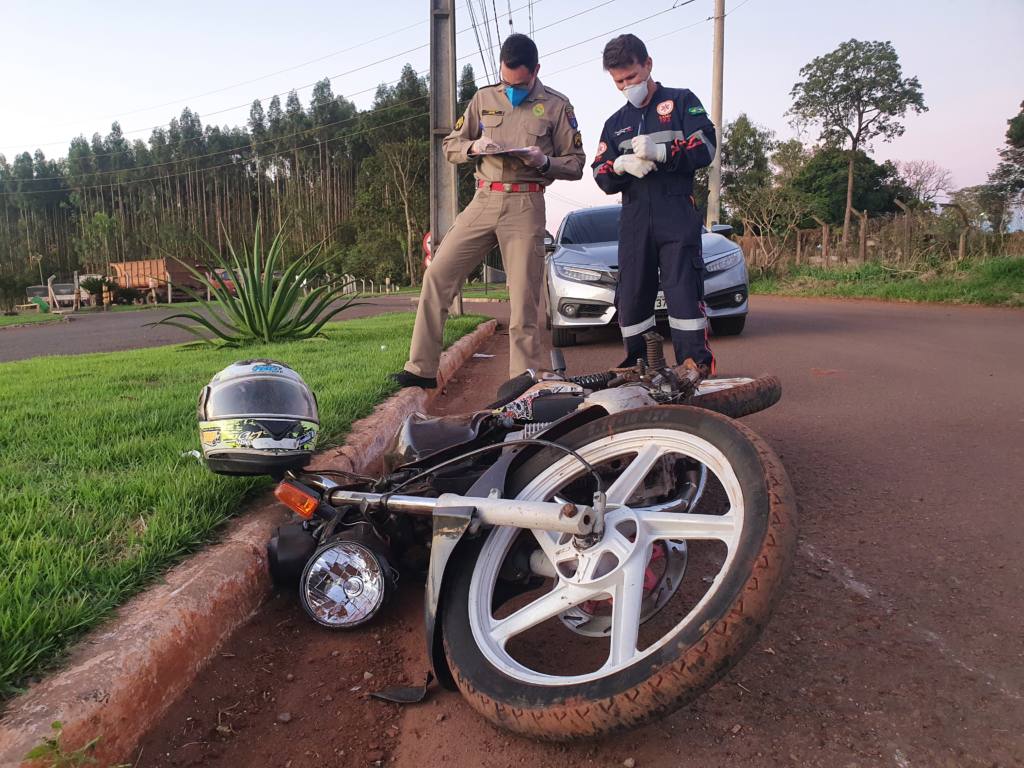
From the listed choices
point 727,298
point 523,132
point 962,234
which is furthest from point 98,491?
point 962,234

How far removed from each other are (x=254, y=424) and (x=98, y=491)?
770 millimetres

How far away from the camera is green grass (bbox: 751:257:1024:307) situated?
12.9 m

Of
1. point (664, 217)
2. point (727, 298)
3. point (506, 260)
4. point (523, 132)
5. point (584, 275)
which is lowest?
point (727, 298)

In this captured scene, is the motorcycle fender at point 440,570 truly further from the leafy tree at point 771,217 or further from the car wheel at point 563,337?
the leafy tree at point 771,217

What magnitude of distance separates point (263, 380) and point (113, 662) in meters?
0.91

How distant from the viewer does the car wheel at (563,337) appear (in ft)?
25.1

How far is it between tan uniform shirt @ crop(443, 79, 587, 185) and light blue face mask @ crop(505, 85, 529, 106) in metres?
0.03

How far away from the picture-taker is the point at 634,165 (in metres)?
3.80

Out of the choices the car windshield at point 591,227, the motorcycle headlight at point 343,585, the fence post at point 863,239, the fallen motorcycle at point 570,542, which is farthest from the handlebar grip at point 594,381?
the fence post at point 863,239

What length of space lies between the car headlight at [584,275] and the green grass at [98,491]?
2584mm

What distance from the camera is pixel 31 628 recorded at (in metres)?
1.67

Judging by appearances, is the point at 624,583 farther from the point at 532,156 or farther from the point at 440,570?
the point at 532,156

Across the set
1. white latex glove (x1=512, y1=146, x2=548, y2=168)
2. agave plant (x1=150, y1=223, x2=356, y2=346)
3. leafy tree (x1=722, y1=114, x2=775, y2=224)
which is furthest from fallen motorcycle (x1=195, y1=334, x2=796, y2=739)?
leafy tree (x1=722, y1=114, x2=775, y2=224)

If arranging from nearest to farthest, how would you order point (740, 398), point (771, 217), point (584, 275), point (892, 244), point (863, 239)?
point (740, 398), point (584, 275), point (892, 244), point (863, 239), point (771, 217)
